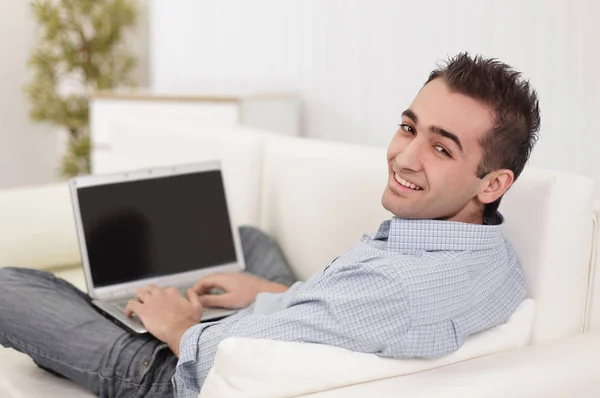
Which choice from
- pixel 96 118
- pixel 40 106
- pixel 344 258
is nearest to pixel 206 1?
pixel 96 118

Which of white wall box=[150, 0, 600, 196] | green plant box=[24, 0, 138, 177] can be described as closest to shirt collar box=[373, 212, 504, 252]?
white wall box=[150, 0, 600, 196]

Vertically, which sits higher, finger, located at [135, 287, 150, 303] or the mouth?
the mouth

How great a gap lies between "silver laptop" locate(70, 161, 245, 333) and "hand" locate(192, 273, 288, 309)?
1.2 inches

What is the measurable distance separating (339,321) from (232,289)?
74cm

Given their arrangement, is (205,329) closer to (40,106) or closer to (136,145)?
(136,145)

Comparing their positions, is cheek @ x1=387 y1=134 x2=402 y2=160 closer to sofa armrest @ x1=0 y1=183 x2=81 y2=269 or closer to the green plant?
sofa armrest @ x1=0 y1=183 x2=81 y2=269

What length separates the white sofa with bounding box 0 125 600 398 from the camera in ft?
4.83

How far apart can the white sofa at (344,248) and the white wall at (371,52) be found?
591 millimetres

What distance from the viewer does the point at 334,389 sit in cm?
148

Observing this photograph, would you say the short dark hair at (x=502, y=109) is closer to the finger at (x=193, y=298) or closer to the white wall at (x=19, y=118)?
the finger at (x=193, y=298)

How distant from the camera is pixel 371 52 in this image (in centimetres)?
321

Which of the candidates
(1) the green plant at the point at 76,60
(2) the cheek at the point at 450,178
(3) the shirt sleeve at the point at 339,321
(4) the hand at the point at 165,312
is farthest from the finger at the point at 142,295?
(1) the green plant at the point at 76,60

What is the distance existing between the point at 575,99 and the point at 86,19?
312 cm

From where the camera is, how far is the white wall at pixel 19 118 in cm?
502
